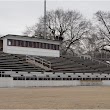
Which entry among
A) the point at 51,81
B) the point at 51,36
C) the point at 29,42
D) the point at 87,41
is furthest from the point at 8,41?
the point at 87,41

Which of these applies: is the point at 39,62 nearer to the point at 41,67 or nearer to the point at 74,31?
the point at 41,67

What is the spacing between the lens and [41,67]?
42.4m

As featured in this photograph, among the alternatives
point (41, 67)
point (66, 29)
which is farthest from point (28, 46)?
point (66, 29)

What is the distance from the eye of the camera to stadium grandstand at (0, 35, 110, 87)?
1417 inches

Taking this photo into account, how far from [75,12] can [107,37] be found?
11970 mm

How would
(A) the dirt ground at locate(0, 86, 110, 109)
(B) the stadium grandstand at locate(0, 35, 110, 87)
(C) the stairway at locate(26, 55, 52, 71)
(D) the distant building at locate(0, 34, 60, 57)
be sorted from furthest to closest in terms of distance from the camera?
1. (D) the distant building at locate(0, 34, 60, 57)
2. (C) the stairway at locate(26, 55, 52, 71)
3. (B) the stadium grandstand at locate(0, 35, 110, 87)
4. (A) the dirt ground at locate(0, 86, 110, 109)

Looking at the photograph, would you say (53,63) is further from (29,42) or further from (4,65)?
(4,65)

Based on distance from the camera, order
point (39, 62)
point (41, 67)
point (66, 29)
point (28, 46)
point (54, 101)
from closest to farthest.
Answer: point (54, 101), point (41, 67), point (39, 62), point (28, 46), point (66, 29)

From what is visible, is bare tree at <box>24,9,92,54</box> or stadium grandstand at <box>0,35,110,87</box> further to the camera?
bare tree at <box>24,9,92,54</box>

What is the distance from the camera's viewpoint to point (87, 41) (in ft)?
247

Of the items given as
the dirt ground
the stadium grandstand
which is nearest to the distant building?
the stadium grandstand

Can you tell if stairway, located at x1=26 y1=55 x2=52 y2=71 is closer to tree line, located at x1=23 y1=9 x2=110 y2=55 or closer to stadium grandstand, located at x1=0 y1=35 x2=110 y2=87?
stadium grandstand, located at x1=0 y1=35 x2=110 y2=87

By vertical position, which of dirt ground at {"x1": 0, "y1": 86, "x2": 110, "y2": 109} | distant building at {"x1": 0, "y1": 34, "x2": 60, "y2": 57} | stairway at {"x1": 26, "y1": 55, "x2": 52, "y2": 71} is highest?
distant building at {"x1": 0, "y1": 34, "x2": 60, "y2": 57}

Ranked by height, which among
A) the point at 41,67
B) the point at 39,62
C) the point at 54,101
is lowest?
the point at 54,101
